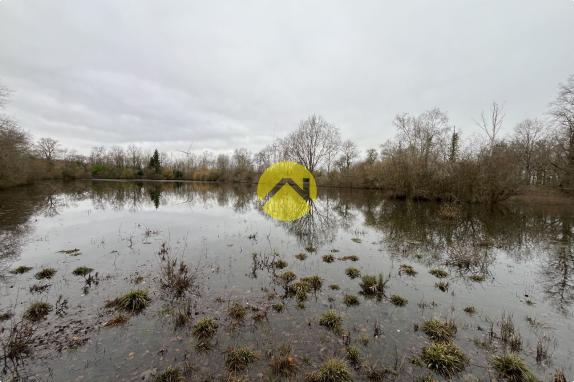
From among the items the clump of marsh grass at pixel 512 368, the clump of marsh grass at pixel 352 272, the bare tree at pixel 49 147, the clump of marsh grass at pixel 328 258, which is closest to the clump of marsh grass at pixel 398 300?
the clump of marsh grass at pixel 352 272

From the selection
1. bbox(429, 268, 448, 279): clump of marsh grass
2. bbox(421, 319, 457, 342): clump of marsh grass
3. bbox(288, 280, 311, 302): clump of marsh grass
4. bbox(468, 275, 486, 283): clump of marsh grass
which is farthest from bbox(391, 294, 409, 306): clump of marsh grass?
bbox(468, 275, 486, 283): clump of marsh grass

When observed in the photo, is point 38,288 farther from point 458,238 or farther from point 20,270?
point 458,238

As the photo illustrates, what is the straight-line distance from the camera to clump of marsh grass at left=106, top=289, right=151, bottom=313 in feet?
15.5

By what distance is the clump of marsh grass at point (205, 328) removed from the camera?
154 inches

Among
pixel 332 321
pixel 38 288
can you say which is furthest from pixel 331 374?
pixel 38 288

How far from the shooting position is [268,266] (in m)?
7.11

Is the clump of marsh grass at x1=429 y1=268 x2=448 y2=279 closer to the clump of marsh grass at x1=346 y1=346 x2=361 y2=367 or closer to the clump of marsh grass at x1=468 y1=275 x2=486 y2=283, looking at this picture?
the clump of marsh grass at x1=468 y1=275 x2=486 y2=283

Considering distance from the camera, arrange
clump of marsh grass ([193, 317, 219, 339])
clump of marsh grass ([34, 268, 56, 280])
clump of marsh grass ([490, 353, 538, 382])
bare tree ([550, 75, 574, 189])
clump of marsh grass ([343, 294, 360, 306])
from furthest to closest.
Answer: bare tree ([550, 75, 574, 189]) < clump of marsh grass ([34, 268, 56, 280]) < clump of marsh grass ([343, 294, 360, 306]) < clump of marsh grass ([193, 317, 219, 339]) < clump of marsh grass ([490, 353, 538, 382])

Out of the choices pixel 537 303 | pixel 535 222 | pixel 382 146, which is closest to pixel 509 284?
pixel 537 303

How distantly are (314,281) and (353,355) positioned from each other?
2.60 meters

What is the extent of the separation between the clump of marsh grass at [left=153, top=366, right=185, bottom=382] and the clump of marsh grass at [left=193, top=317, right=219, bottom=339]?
0.79 m

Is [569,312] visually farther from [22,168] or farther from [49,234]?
[22,168]

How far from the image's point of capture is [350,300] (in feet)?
17.0

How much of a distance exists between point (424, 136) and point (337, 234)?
3212 centimetres
